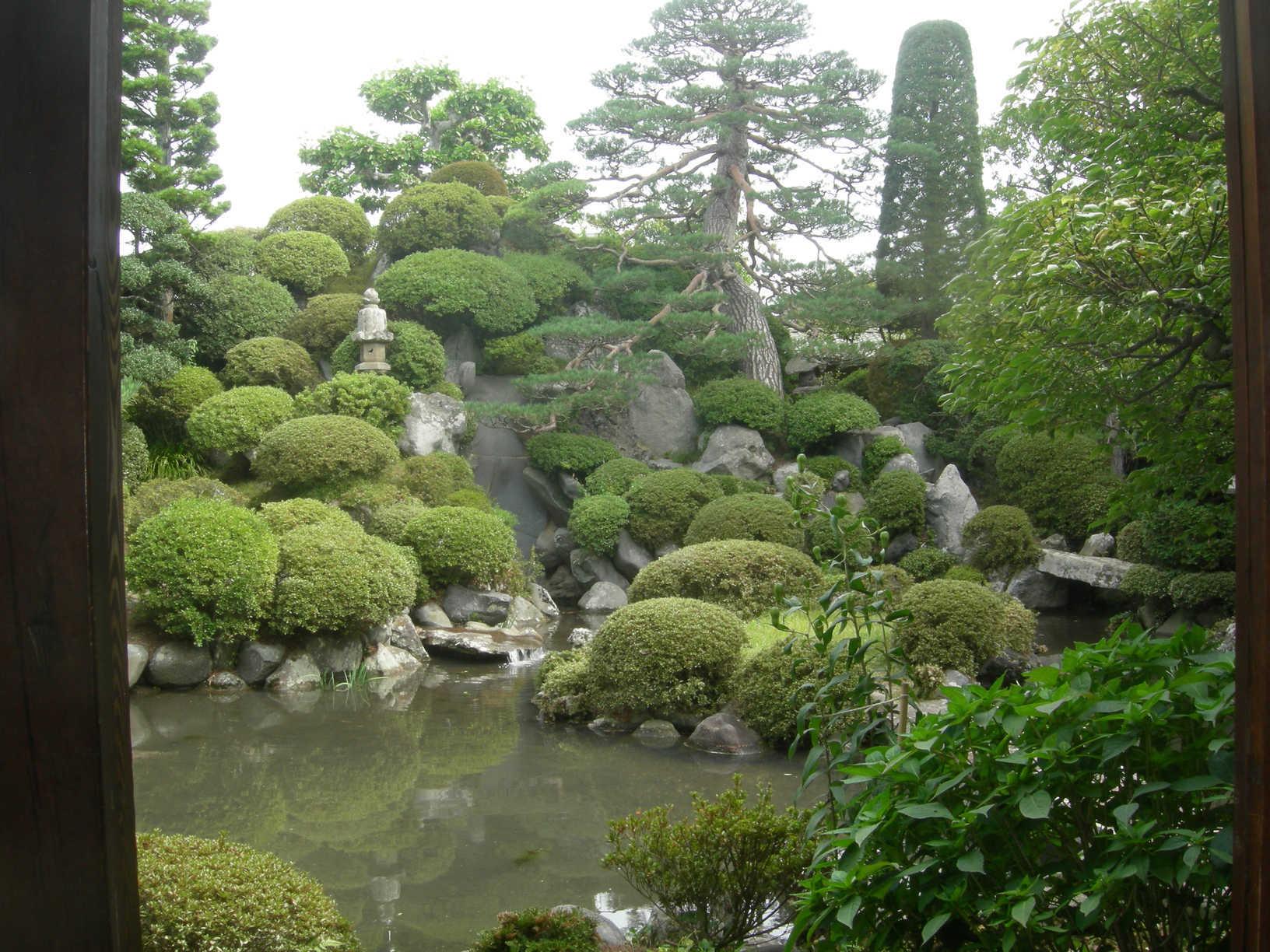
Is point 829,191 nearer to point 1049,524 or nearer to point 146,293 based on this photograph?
point 1049,524

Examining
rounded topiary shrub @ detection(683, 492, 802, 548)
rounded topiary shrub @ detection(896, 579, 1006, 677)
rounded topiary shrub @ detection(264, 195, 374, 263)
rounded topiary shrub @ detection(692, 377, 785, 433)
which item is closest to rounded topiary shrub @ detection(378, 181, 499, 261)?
rounded topiary shrub @ detection(264, 195, 374, 263)

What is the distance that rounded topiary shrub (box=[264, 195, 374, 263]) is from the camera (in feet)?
55.5

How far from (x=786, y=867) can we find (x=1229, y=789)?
1.66 meters

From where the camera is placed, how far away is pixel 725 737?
6.79 meters

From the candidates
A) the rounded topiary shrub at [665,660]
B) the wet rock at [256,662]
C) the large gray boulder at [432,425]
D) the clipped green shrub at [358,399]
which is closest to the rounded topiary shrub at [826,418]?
the large gray boulder at [432,425]

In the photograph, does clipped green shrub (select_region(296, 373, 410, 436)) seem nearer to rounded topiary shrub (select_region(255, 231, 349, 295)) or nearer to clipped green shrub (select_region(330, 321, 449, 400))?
clipped green shrub (select_region(330, 321, 449, 400))

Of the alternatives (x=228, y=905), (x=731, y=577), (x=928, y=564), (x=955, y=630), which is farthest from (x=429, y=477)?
(x=228, y=905)

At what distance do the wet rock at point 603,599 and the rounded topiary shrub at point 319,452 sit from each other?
10.1 feet

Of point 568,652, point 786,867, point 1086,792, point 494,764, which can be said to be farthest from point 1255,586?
point 568,652

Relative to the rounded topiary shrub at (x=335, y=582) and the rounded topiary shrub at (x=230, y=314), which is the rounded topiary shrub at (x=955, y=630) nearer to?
the rounded topiary shrub at (x=335, y=582)

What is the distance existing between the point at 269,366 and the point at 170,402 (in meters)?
1.50

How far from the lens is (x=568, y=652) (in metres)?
8.23

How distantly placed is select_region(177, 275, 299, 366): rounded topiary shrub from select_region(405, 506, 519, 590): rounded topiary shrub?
5312 millimetres

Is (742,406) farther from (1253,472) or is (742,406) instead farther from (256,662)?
(1253,472)
